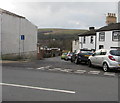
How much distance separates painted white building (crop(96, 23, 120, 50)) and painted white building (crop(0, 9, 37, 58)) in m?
12.7

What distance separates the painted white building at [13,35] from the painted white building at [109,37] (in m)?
12.7

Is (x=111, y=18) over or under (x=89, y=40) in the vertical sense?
over

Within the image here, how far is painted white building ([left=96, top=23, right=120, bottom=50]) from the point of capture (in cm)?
3044

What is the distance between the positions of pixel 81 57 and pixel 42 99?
11.9m

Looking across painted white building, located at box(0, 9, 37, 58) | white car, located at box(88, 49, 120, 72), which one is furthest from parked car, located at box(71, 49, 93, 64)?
painted white building, located at box(0, 9, 37, 58)

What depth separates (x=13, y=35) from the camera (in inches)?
1072

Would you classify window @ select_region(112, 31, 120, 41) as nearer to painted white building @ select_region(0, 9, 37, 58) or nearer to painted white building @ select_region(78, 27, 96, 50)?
painted white building @ select_region(78, 27, 96, 50)

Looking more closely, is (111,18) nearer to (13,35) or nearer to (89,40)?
(89,40)

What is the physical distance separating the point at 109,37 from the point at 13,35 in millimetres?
15396

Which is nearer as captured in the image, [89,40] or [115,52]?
[115,52]

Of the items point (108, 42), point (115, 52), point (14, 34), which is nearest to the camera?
point (115, 52)

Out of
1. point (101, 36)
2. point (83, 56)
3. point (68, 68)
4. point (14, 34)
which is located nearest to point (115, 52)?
point (68, 68)

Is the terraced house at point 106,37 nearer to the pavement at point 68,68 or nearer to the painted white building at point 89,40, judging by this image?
the painted white building at point 89,40

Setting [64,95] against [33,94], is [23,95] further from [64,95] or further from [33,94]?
[64,95]
